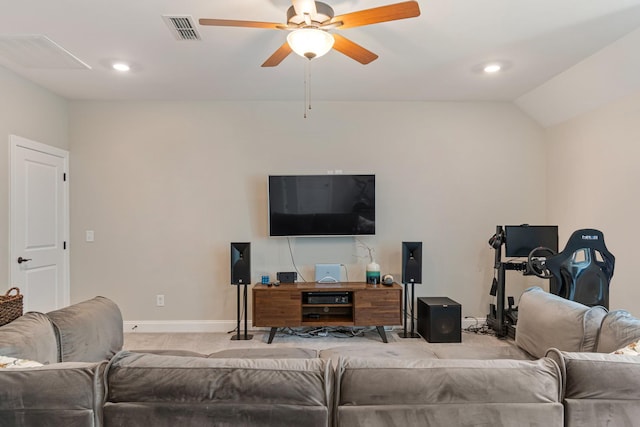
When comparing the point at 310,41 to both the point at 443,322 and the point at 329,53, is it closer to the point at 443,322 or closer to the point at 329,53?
the point at 329,53

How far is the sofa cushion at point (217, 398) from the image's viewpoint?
121cm

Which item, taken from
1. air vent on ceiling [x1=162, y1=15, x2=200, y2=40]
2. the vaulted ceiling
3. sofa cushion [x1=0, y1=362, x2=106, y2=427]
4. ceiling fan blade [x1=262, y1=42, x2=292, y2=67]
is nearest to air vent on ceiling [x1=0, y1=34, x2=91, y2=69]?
the vaulted ceiling

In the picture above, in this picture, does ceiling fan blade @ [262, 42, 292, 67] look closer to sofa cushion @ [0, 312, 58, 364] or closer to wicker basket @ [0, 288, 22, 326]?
sofa cushion @ [0, 312, 58, 364]

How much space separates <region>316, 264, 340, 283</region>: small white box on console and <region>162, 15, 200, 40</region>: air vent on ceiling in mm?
2470

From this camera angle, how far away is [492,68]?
327 cm

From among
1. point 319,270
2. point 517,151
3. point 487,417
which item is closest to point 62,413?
point 487,417

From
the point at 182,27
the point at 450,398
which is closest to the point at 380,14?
the point at 182,27

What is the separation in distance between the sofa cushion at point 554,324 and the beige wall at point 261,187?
6.29ft

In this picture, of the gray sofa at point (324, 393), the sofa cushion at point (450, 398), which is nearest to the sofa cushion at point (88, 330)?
the gray sofa at point (324, 393)

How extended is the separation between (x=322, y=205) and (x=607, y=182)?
2.70 metres

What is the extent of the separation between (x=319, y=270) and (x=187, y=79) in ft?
7.59

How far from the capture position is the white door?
3387mm

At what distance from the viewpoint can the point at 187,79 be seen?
352 centimetres

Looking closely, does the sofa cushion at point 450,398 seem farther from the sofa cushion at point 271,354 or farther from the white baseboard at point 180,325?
the white baseboard at point 180,325
